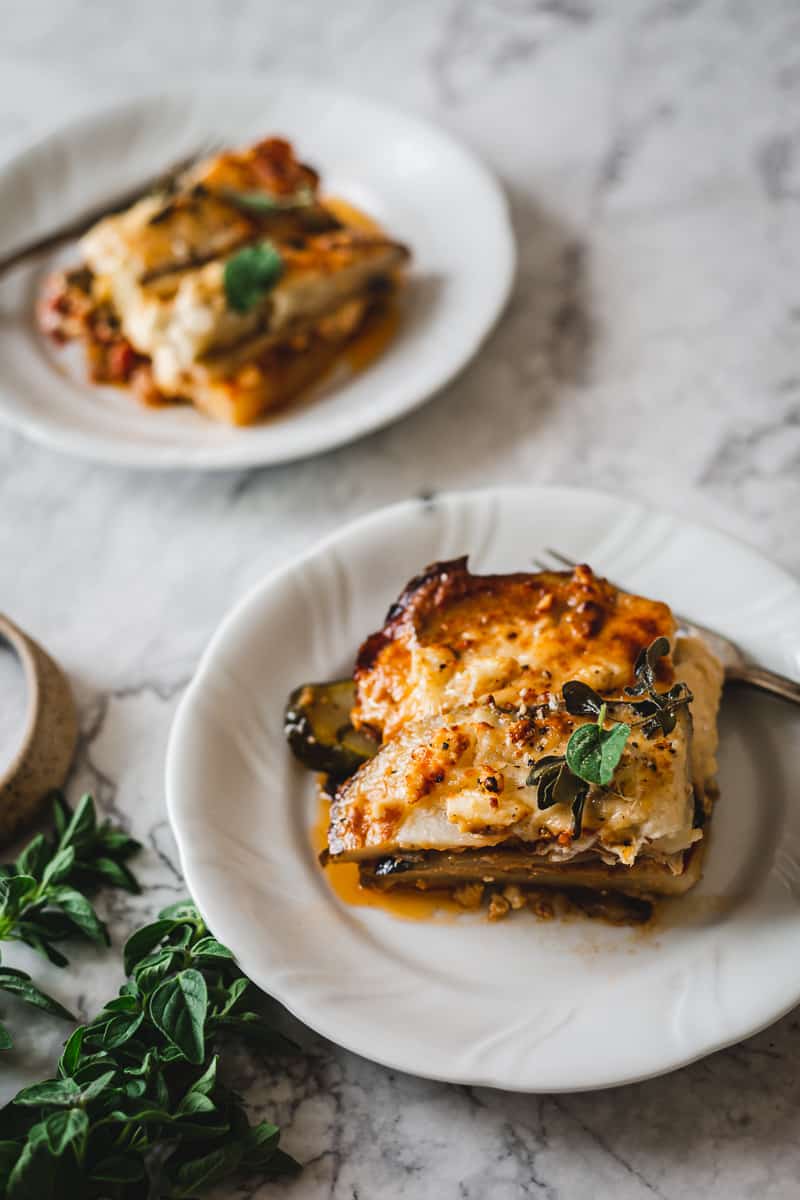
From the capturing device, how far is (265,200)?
4.22m

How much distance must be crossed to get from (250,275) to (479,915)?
2260 millimetres

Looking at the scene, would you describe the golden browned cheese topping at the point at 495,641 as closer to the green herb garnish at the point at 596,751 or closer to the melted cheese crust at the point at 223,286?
the green herb garnish at the point at 596,751

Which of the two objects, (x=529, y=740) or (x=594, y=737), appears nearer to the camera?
(x=594, y=737)

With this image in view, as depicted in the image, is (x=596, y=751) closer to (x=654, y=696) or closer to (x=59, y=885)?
(x=654, y=696)

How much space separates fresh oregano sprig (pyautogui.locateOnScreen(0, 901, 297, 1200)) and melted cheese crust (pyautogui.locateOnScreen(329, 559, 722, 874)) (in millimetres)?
440

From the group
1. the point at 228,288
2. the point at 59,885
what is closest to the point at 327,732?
the point at 59,885

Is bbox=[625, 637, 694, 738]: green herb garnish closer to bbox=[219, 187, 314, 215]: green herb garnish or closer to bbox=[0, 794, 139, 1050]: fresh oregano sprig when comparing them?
bbox=[0, 794, 139, 1050]: fresh oregano sprig

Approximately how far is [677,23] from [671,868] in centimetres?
411

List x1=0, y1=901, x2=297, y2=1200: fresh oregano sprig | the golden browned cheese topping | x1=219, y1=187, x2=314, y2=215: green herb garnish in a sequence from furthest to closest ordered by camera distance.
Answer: x1=219, y1=187, x2=314, y2=215: green herb garnish → the golden browned cheese topping → x1=0, y1=901, x2=297, y2=1200: fresh oregano sprig

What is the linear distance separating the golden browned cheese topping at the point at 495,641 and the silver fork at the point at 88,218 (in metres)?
2.29

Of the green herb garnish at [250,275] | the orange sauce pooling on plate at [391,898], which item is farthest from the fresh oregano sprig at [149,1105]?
the green herb garnish at [250,275]

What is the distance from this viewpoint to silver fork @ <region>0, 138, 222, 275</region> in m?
4.47

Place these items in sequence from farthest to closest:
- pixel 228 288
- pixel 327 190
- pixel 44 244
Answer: pixel 327 190 < pixel 44 244 < pixel 228 288

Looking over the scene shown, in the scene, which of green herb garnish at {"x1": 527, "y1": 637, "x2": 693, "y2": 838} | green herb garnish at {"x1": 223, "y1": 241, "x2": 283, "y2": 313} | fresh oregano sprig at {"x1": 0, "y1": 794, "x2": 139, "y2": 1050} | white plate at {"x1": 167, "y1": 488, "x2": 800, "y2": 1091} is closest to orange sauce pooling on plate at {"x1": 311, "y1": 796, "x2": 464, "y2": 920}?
white plate at {"x1": 167, "y1": 488, "x2": 800, "y2": 1091}
